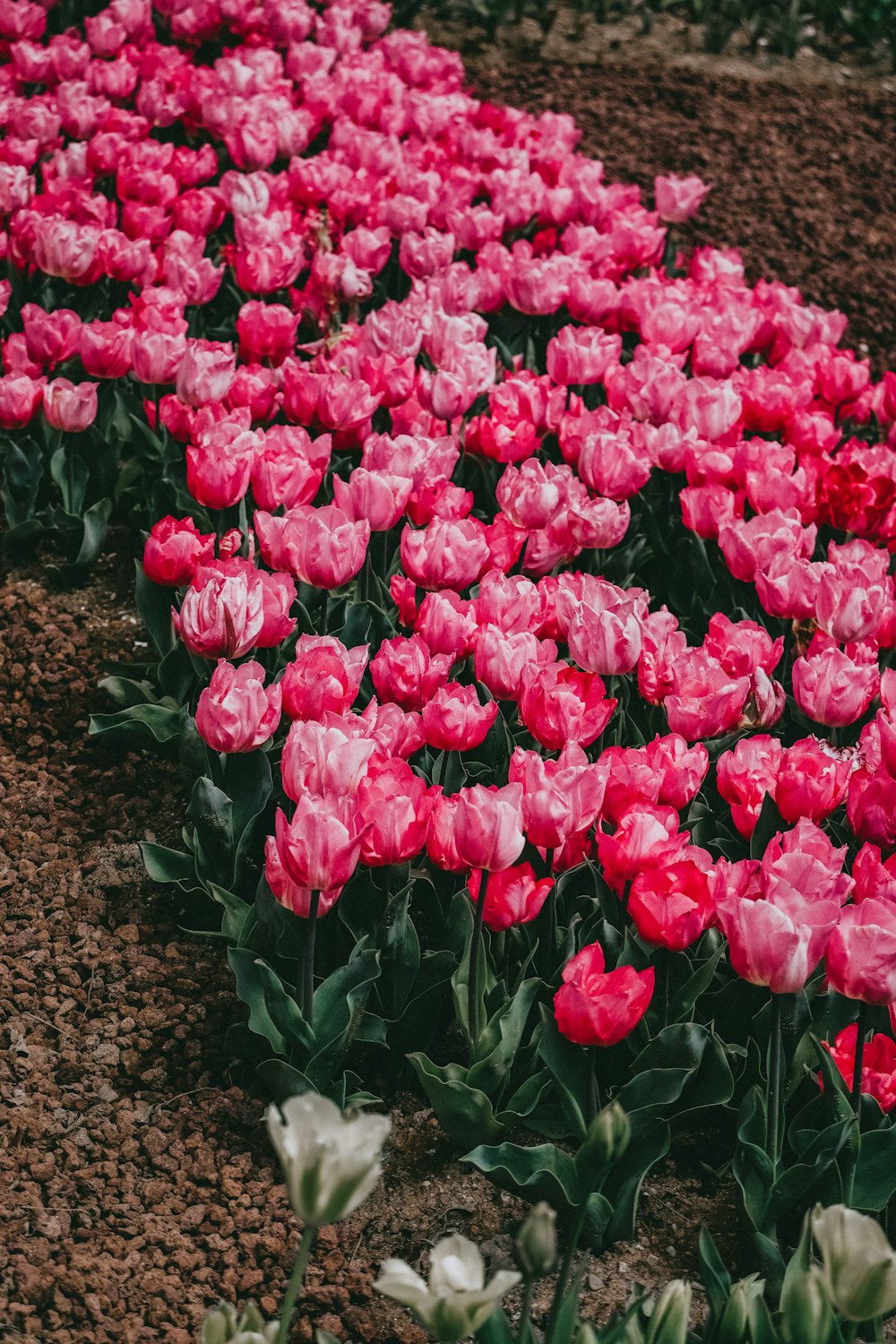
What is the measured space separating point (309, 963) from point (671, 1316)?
607 millimetres

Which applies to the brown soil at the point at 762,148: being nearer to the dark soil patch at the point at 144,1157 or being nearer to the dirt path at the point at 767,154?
the dirt path at the point at 767,154

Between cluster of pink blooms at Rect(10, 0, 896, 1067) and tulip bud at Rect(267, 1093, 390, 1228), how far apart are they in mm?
468

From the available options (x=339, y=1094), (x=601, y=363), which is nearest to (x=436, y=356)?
(x=601, y=363)

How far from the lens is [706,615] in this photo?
279 cm

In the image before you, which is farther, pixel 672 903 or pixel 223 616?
pixel 223 616

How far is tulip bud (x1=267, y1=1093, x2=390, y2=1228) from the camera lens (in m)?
1.08

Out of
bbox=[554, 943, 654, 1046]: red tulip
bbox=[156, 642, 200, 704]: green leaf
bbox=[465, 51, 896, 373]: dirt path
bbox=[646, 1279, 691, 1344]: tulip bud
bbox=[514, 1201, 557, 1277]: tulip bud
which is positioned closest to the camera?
bbox=[514, 1201, 557, 1277]: tulip bud

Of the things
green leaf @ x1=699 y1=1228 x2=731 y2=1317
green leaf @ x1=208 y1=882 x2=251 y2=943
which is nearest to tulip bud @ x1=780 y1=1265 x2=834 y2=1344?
green leaf @ x1=699 y1=1228 x2=731 y2=1317

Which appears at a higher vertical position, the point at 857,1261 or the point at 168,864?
the point at 857,1261

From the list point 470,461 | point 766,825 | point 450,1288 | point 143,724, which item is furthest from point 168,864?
point 470,461

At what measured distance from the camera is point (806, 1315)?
4.21ft

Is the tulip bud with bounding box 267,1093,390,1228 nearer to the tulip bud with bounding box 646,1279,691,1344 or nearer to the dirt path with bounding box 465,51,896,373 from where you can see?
the tulip bud with bounding box 646,1279,691,1344

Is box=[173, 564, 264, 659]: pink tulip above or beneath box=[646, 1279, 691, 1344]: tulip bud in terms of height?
above

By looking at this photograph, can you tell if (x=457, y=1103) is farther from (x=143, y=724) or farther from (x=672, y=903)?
(x=143, y=724)
